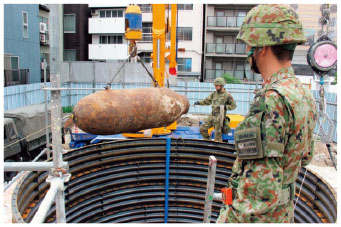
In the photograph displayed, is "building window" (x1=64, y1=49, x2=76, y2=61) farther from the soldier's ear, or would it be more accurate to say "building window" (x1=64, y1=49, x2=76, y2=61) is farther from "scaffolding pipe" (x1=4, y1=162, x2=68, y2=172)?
the soldier's ear

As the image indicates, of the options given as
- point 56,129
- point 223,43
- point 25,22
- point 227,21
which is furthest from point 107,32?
point 56,129

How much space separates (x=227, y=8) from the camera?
23188 millimetres

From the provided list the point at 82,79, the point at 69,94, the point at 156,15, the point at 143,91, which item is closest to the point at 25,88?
the point at 69,94

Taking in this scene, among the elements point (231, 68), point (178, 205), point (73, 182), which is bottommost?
point (178, 205)

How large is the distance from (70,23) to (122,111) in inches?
962

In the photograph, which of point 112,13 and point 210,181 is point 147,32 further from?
point 210,181

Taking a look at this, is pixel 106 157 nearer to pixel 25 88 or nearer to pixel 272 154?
pixel 272 154

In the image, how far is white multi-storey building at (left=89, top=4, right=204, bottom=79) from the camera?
925 inches

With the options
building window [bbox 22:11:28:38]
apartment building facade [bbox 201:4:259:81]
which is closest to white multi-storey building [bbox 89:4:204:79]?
apartment building facade [bbox 201:4:259:81]

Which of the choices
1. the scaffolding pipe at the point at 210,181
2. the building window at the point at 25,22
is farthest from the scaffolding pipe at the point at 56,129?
the building window at the point at 25,22

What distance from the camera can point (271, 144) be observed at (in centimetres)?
171

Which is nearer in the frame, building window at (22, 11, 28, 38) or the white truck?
the white truck

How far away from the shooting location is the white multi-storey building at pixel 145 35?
23484 mm

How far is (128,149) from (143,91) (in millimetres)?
2950
